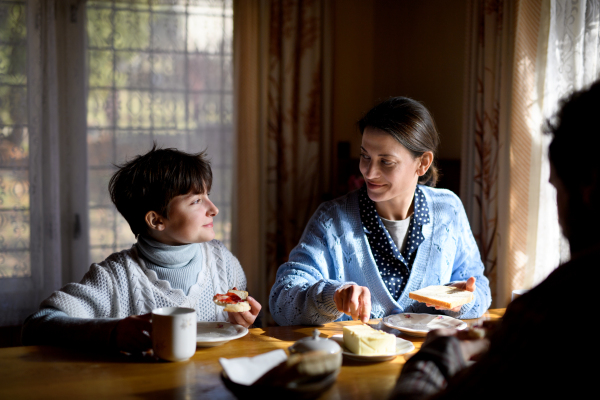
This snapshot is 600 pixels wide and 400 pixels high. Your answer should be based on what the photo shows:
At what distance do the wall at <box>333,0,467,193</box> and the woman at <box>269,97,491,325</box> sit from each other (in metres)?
1.38

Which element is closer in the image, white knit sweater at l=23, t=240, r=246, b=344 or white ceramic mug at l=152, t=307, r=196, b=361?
white ceramic mug at l=152, t=307, r=196, b=361

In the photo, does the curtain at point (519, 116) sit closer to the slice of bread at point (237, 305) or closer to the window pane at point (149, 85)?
the slice of bread at point (237, 305)

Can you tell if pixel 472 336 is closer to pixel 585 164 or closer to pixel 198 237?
pixel 585 164

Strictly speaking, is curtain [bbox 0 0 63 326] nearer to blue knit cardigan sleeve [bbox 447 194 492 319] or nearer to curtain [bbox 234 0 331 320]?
curtain [bbox 234 0 331 320]

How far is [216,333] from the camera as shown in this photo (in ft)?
4.09

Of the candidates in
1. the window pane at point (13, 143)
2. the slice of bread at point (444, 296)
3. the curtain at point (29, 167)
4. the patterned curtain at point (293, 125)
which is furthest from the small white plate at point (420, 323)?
the window pane at point (13, 143)

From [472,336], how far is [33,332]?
40.2 inches

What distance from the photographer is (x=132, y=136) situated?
3146mm

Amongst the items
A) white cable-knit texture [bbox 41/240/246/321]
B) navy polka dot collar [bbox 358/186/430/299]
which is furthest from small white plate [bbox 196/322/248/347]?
navy polka dot collar [bbox 358/186/430/299]

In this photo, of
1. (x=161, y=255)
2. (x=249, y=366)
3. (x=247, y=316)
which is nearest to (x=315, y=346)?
(x=249, y=366)

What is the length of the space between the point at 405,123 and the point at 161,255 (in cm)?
91

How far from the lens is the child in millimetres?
1372

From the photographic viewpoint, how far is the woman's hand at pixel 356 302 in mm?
1271

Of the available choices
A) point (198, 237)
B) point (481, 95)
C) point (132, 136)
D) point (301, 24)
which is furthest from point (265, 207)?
point (198, 237)
